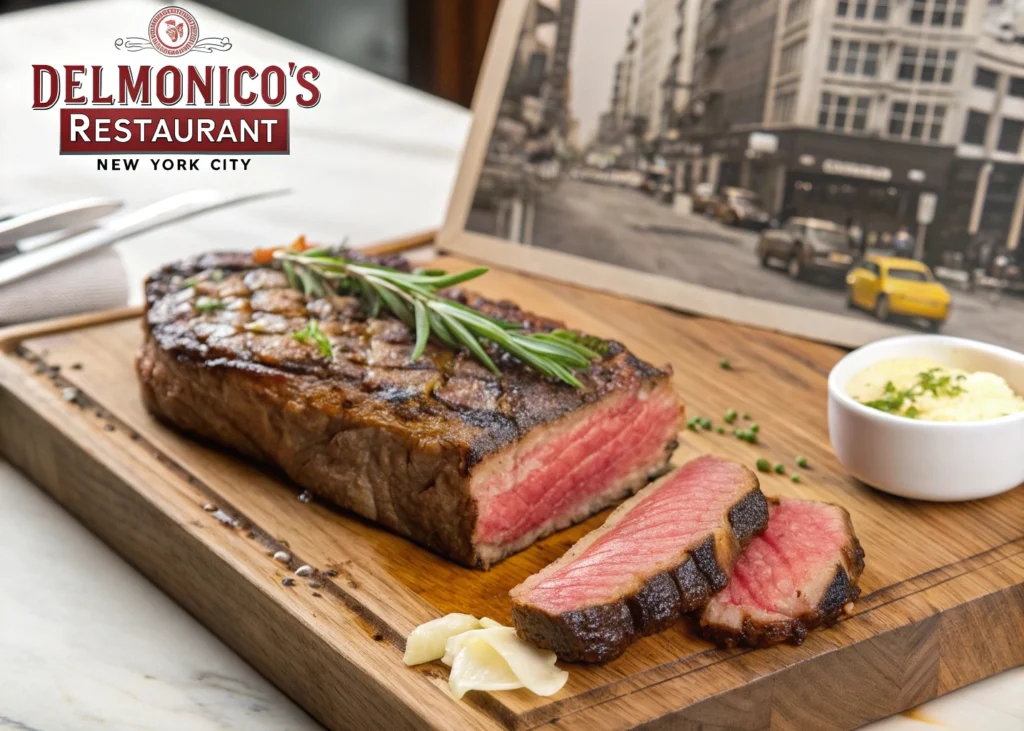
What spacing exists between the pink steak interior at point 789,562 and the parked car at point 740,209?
1.51 metres

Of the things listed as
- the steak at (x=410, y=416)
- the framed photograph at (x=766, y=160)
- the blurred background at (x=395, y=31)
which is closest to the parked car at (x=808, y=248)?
the framed photograph at (x=766, y=160)

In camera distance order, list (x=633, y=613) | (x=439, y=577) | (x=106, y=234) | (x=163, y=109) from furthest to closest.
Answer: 1. (x=106, y=234)
2. (x=163, y=109)
3. (x=439, y=577)
4. (x=633, y=613)

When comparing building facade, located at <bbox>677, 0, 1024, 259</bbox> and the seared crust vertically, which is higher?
building facade, located at <bbox>677, 0, 1024, 259</bbox>

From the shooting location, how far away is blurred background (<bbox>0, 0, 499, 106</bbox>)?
7.91 metres

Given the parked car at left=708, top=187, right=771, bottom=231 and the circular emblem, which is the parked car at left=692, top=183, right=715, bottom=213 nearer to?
the parked car at left=708, top=187, right=771, bottom=231

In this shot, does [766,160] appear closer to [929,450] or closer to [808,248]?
[808,248]

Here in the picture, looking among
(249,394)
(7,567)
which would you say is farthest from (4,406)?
(249,394)

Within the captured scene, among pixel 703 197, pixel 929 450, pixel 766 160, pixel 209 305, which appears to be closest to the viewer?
pixel 929 450

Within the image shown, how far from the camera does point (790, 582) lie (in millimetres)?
2188

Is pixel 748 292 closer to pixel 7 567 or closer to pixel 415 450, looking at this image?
pixel 415 450

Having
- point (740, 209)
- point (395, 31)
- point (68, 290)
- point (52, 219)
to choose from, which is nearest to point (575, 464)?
point (740, 209)

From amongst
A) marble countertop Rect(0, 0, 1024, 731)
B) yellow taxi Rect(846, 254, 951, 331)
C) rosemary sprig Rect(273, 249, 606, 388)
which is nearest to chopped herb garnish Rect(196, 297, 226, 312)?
rosemary sprig Rect(273, 249, 606, 388)

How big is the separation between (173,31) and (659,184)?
163cm

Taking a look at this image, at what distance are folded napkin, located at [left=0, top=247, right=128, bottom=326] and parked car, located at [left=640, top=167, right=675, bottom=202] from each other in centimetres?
174
